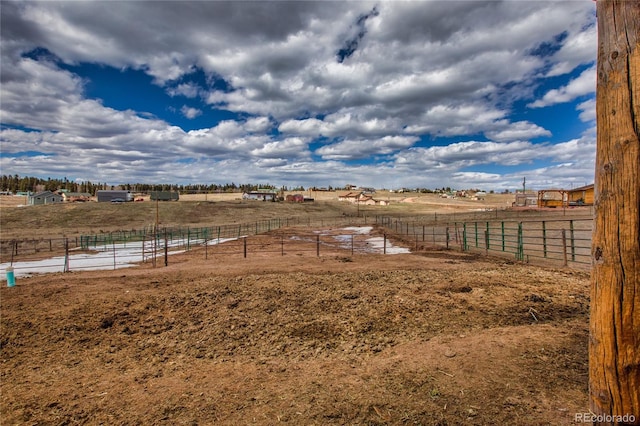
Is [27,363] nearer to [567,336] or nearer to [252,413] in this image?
[252,413]

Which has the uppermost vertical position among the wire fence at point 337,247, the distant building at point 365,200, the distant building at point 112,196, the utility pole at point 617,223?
the distant building at point 112,196

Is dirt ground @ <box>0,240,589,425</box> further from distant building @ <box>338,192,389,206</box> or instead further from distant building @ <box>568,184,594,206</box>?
distant building @ <box>338,192,389,206</box>

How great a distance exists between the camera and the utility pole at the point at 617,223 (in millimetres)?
1890

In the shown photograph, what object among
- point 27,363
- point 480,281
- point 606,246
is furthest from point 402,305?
point 27,363

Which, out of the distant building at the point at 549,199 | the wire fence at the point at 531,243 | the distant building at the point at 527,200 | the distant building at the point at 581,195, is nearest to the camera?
the wire fence at the point at 531,243

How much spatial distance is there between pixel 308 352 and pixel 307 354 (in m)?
0.07

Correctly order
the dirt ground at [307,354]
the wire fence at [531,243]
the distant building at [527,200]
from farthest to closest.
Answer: the distant building at [527,200] → the wire fence at [531,243] → the dirt ground at [307,354]

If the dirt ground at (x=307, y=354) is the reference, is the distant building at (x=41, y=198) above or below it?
above

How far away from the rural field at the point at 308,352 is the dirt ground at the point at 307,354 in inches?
1.0

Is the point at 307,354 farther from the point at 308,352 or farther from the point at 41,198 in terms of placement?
the point at 41,198

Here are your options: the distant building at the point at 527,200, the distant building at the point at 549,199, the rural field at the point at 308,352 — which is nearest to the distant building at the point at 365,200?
the distant building at the point at 527,200

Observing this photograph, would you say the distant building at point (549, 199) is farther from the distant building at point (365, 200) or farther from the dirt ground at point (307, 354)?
the dirt ground at point (307, 354)

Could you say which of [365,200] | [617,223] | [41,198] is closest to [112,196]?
[41,198]

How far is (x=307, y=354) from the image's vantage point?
5.61 m
